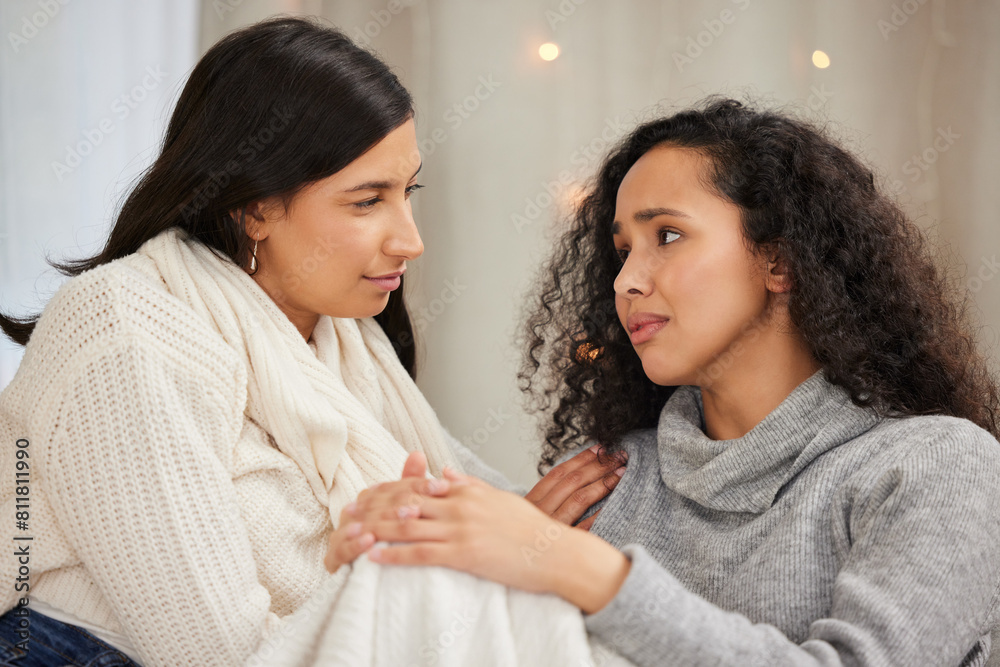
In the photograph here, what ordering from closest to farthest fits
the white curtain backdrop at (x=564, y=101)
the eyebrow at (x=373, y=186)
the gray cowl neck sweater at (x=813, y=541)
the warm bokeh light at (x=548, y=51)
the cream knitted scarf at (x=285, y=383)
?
the gray cowl neck sweater at (x=813, y=541), the cream knitted scarf at (x=285, y=383), the eyebrow at (x=373, y=186), the white curtain backdrop at (x=564, y=101), the warm bokeh light at (x=548, y=51)

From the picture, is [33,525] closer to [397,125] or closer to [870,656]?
[397,125]

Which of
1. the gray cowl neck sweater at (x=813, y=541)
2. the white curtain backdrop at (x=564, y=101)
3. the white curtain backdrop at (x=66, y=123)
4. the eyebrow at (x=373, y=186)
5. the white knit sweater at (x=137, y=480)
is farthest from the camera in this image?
the white curtain backdrop at (x=564, y=101)

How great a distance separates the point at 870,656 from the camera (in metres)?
0.82

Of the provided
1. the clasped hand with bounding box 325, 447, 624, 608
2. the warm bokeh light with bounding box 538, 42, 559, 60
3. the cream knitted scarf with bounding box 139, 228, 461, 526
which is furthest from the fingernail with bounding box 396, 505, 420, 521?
the warm bokeh light with bounding box 538, 42, 559, 60

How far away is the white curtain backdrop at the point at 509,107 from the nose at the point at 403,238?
679 mm

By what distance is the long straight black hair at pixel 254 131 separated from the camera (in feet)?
4.09

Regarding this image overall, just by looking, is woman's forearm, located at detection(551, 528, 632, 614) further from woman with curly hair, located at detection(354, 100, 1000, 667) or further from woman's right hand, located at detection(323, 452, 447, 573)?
woman's right hand, located at detection(323, 452, 447, 573)

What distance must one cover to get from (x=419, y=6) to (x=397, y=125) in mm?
1073

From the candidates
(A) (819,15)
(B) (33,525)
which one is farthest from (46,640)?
(A) (819,15)

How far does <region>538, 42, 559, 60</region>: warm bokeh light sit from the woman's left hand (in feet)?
5.01

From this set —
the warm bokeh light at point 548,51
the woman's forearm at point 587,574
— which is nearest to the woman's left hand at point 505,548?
the woman's forearm at point 587,574

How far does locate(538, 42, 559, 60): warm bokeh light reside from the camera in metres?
2.16

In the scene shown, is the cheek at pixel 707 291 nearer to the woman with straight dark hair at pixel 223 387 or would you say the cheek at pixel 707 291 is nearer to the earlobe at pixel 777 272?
the earlobe at pixel 777 272

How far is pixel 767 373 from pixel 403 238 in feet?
1.96
